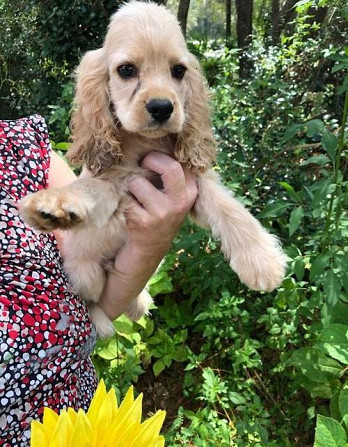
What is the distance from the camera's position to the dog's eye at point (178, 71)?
183 cm

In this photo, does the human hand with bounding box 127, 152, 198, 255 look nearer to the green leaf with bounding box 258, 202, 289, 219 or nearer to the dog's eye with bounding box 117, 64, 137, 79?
the dog's eye with bounding box 117, 64, 137, 79

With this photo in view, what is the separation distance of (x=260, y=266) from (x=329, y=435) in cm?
70

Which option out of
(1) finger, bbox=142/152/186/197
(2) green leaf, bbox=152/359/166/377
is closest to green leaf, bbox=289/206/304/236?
(1) finger, bbox=142/152/186/197

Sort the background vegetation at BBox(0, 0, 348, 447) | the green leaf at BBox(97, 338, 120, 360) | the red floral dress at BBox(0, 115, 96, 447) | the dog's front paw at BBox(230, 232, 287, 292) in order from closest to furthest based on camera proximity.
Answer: the red floral dress at BBox(0, 115, 96, 447) < the dog's front paw at BBox(230, 232, 287, 292) < the background vegetation at BBox(0, 0, 348, 447) < the green leaf at BBox(97, 338, 120, 360)

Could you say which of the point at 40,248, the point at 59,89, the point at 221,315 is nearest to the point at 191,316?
the point at 221,315

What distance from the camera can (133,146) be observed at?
6.39 feet

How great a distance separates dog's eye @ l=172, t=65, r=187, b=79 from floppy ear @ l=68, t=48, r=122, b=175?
270 millimetres

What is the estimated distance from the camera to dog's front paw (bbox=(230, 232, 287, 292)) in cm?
178

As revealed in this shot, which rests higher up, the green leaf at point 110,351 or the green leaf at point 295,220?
the green leaf at point 295,220

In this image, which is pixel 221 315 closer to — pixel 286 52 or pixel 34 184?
pixel 34 184

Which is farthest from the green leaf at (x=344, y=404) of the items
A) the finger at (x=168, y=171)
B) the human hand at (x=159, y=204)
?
the finger at (x=168, y=171)

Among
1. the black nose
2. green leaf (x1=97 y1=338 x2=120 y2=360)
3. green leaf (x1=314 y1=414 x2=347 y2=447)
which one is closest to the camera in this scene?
green leaf (x1=314 y1=414 x2=347 y2=447)

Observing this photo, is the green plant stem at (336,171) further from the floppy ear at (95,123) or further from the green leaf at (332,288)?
the floppy ear at (95,123)

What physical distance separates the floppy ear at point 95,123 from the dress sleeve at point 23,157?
0.46 feet
